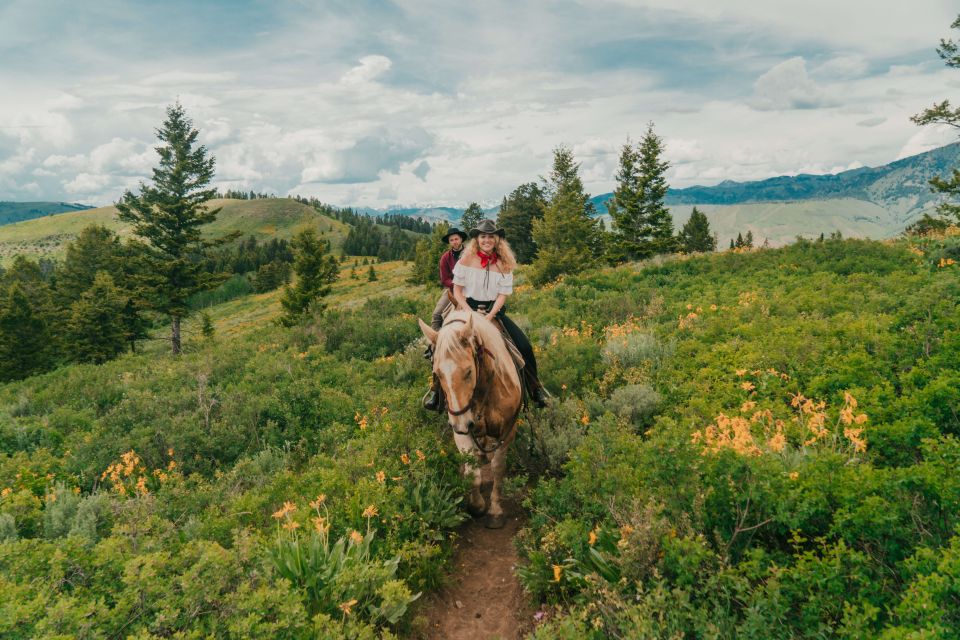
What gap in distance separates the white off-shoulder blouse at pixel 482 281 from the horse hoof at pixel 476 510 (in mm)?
3001

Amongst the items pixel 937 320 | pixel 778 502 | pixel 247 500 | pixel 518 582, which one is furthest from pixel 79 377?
pixel 937 320

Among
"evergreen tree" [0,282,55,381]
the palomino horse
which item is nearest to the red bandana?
the palomino horse

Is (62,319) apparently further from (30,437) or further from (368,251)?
(368,251)

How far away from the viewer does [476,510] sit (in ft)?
20.8

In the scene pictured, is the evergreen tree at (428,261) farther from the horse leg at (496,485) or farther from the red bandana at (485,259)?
the horse leg at (496,485)

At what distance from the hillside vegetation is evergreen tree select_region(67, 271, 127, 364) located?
34.6 meters

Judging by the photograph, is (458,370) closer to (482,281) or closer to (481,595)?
(482,281)

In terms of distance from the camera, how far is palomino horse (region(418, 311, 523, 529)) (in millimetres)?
4965

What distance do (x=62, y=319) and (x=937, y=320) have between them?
198 ft

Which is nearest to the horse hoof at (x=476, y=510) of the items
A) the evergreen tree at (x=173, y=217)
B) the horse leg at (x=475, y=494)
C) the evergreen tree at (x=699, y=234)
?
the horse leg at (x=475, y=494)

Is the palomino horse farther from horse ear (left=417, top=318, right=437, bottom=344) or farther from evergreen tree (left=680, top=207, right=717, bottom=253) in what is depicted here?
evergreen tree (left=680, top=207, right=717, bottom=253)

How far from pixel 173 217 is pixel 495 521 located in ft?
112

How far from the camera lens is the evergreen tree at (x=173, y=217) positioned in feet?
102

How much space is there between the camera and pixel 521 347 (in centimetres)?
722
